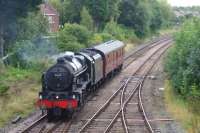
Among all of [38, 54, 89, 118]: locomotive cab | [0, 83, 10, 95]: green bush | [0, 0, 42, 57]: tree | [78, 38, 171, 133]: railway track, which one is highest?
[0, 0, 42, 57]: tree

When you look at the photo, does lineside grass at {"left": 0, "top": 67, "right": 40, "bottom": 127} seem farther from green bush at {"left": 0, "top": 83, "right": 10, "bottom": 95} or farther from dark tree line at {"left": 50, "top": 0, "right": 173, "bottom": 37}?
dark tree line at {"left": 50, "top": 0, "right": 173, "bottom": 37}

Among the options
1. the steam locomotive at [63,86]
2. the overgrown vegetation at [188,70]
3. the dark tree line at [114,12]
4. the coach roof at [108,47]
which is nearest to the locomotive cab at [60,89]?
the steam locomotive at [63,86]

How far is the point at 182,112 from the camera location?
24453 millimetres

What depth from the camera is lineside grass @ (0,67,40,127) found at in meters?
24.9

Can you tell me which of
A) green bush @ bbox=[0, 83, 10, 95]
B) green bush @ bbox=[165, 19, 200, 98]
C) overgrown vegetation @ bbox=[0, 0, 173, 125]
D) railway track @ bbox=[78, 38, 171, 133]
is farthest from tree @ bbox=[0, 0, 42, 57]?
green bush @ bbox=[165, 19, 200, 98]

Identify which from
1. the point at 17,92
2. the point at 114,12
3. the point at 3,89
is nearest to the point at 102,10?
the point at 114,12

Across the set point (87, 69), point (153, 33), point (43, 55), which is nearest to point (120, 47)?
point (43, 55)

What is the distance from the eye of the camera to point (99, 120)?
23.3 meters

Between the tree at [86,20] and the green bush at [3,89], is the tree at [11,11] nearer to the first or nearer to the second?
the green bush at [3,89]

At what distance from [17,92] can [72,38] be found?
18515 mm

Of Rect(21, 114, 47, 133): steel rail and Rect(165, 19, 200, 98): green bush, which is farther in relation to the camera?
Rect(165, 19, 200, 98): green bush

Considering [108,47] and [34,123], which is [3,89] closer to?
[34,123]

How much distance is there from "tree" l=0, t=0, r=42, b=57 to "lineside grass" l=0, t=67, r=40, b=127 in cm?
335

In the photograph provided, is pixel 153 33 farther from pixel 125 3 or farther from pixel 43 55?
pixel 43 55
